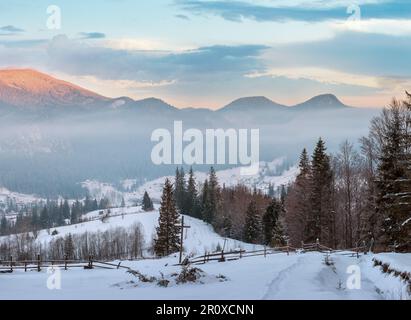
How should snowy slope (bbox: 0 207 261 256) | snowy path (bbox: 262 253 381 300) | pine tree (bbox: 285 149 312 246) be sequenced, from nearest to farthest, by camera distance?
snowy path (bbox: 262 253 381 300)
pine tree (bbox: 285 149 312 246)
snowy slope (bbox: 0 207 261 256)

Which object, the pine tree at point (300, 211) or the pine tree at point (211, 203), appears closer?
the pine tree at point (300, 211)

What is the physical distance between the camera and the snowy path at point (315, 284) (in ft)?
70.3

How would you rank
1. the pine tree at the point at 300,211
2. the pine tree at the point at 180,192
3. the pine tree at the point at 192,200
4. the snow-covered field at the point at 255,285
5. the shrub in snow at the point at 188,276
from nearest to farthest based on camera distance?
the snow-covered field at the point at 255,285 < the shrub in snow at the point at 188,276 < the pine tree at the point at 300,211 < the pine tree at the point at 192,200 < the pine tree at the point at 180,192

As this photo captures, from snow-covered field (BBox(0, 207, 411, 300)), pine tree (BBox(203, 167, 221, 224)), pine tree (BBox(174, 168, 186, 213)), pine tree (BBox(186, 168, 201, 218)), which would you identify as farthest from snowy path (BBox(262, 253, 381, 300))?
pine tree (BBox(174, 168, 186, 213))

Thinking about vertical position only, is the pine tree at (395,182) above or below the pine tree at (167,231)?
above

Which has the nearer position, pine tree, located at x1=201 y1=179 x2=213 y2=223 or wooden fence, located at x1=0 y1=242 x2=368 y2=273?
wooden fence, located at x1=0 y1=242 x2=368 y2=273

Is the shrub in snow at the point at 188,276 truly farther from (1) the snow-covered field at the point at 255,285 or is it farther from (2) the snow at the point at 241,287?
(2) the snow at the point at 241,287

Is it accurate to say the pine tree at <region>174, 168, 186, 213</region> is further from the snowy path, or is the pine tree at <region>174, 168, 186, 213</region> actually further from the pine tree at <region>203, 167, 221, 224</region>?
the snowy path

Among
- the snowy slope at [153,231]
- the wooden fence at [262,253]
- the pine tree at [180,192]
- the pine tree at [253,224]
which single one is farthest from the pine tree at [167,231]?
the pine tree at [180,192]

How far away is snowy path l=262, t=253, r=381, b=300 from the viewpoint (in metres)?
21.4

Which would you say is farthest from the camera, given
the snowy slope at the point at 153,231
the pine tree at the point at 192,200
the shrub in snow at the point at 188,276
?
the pine tree at the point at 192,200

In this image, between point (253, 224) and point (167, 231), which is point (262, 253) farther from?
point (253, 224)

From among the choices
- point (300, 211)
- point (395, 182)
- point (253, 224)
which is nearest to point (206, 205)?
point (253, 224)
